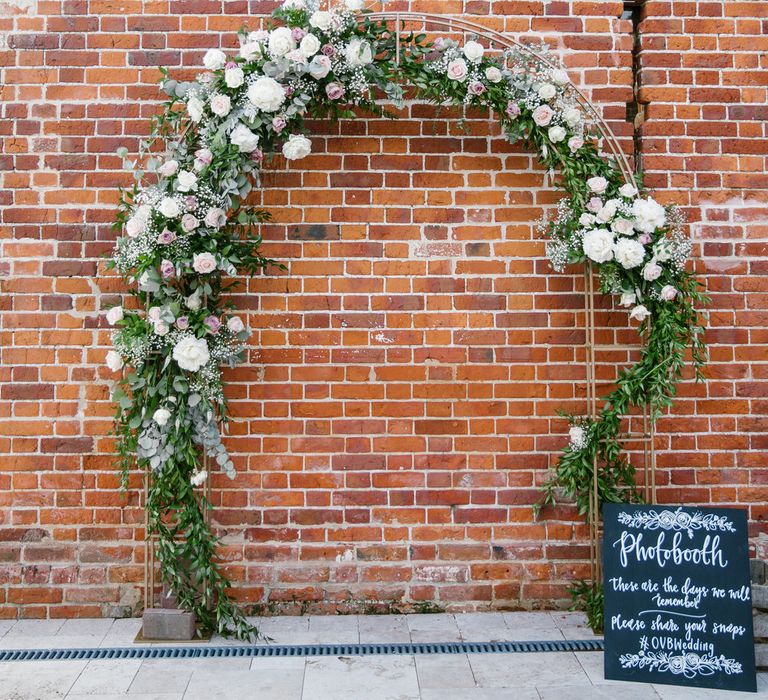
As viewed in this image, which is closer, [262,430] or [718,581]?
[718,581]

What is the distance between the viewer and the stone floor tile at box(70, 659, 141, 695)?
2799mm

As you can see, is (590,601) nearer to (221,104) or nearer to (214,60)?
(221,104)

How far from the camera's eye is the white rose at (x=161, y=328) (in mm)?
3102

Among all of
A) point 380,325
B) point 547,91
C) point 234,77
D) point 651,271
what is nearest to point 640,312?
point 651,271

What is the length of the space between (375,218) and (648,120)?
1.41m

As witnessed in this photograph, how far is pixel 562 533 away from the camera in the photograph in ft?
11.6

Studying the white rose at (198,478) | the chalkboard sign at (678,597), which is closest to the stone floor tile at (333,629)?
the white rose at (198,478)

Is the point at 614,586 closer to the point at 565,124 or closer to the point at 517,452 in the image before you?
the point at 517,452

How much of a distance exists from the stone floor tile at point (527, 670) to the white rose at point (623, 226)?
1834 millimetres

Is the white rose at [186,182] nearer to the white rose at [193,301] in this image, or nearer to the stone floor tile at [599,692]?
the white rose at [193,301]

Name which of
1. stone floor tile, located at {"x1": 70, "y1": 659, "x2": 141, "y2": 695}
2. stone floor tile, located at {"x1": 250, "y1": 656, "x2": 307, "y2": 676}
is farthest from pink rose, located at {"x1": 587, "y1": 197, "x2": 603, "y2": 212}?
stone floor tile, located at {"x1": 70, "y1": 659, "x2": 141, "y2": 695}

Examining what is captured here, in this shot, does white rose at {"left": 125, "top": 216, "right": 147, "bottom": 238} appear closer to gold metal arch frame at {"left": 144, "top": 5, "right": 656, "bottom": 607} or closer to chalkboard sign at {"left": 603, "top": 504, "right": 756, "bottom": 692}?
gold metal arch frame at {"left": 144, "top": 5, "right": 656, "bottom": 607}

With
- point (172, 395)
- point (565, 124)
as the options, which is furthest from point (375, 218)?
point (172, 395)

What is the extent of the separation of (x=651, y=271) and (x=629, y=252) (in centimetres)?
13
